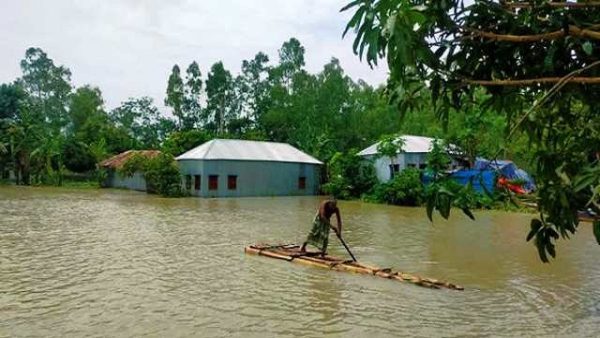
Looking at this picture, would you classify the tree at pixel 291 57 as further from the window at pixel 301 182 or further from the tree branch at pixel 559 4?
the tree branch at pixel 559 4

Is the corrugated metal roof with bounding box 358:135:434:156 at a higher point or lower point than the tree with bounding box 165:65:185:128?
lower

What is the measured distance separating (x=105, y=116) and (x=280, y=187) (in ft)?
97.9

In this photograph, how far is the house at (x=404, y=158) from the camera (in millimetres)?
34906

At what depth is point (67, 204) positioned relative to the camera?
26.0m

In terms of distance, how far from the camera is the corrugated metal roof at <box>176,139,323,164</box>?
113 ft

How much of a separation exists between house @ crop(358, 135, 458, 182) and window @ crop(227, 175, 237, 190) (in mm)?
7893

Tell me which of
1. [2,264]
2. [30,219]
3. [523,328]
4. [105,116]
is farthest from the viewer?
[105,116]

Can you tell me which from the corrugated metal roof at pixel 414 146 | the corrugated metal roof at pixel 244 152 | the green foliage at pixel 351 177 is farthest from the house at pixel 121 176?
the corrugated metal roof at pixel 414 146

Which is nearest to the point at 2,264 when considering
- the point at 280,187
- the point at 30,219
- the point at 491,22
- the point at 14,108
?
the point at 30,219

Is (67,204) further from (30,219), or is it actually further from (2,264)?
(2,264)

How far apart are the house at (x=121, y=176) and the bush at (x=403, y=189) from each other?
54.3 feet

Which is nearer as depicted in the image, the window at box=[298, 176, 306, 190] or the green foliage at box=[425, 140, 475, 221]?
the green foliage at box=[425, 140, 475, 221]

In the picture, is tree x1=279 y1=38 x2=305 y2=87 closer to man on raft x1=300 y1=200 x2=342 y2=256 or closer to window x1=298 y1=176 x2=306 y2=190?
window x1=298 y1=176 x2=306 y2=190

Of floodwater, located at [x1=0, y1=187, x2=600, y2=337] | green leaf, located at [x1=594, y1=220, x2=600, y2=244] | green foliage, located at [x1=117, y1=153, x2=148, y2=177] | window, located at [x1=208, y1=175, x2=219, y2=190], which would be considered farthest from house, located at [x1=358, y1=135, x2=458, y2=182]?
green leaf, located at [x1=594, y1=220, x2=600, y2=244]
